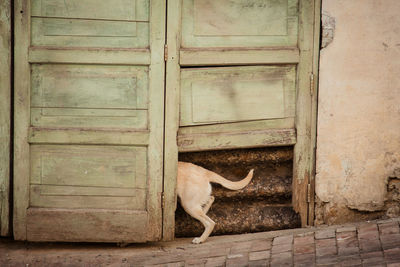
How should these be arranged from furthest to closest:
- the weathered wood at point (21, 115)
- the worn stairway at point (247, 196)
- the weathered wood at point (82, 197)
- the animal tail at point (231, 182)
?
the worn stairway at point (247, 196)
the animal tail at point (231, 182)
the weathered wood at point (82, 197)
the weathered wood at point (21, 115)

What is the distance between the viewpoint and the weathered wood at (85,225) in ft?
16.4

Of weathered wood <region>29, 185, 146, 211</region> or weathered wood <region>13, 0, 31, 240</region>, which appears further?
weathered wood <region>29, 185, 146, 211</region>

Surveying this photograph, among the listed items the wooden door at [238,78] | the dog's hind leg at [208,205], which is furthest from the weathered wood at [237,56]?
the dog's hind leg at [208,205]

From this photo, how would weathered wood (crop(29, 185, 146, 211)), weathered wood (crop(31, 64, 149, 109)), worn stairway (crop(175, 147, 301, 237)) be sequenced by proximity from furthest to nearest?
worn stairway (crop(175, 147, 301, 237)) < weathered wood (crop(29, 185, 146, 211)) < weathered wood (crop(31, 64, 149, 109))

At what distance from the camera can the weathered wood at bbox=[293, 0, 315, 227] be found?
5039mm

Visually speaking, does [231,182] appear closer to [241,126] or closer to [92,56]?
[241,126]

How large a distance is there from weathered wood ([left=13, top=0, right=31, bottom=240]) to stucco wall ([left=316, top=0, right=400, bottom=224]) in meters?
2.37

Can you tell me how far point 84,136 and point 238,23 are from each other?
60.3 inches

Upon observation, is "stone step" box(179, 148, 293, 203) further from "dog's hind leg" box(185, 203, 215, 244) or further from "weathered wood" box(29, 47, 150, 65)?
"weathered wood" box(29, 47, 150, 65)

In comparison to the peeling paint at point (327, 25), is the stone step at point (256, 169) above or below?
below

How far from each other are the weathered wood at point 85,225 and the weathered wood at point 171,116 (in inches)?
8.3

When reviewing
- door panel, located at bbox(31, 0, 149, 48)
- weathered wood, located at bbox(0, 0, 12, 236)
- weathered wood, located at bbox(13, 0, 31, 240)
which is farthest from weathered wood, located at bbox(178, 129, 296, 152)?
weathered wood, located at bbox(0, 0, 12, 236)

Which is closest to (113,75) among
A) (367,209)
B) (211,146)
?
(211,146)

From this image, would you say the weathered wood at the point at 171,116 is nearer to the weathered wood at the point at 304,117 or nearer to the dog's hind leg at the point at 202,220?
the dog's hind leg at the point at 202,220
